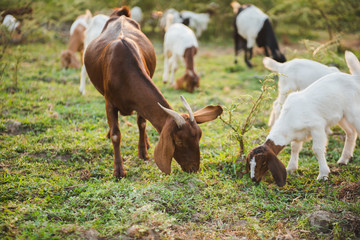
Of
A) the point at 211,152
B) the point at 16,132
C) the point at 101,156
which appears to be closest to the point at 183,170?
the point at 211,152

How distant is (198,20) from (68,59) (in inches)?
366

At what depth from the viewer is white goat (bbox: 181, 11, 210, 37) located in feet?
57.3

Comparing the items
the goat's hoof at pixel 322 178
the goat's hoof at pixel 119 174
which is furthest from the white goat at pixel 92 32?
the goat's hoof at pixel 322 178

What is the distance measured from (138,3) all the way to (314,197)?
14570mm

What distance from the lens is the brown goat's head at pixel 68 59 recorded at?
33.7 ft

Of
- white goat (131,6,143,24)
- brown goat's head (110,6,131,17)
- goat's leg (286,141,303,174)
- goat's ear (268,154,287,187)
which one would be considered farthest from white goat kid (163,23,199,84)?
white goat (131,6,143,24)

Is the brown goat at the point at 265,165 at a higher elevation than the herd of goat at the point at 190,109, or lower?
lower

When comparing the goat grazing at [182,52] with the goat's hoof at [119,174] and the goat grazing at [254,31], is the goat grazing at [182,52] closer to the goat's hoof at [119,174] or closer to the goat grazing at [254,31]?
the goat grazing at [254,31]

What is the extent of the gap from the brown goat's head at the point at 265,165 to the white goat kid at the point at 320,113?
337 millimetres

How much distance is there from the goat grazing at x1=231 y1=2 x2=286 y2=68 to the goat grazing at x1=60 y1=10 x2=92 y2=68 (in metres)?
5.67

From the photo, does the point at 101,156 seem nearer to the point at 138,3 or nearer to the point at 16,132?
the point at 16,132

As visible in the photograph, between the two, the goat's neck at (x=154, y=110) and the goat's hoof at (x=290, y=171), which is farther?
the goat's hoof at (x=290, y=171)

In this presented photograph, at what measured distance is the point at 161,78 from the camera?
10328 millimetres

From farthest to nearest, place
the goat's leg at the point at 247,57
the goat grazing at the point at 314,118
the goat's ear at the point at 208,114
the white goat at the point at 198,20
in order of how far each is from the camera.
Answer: the white goat at the point at 198,20
the goat's leg at the point at 247,57
the goat grazing at the point at 314,118
the goat's ear at the point at 208,114
